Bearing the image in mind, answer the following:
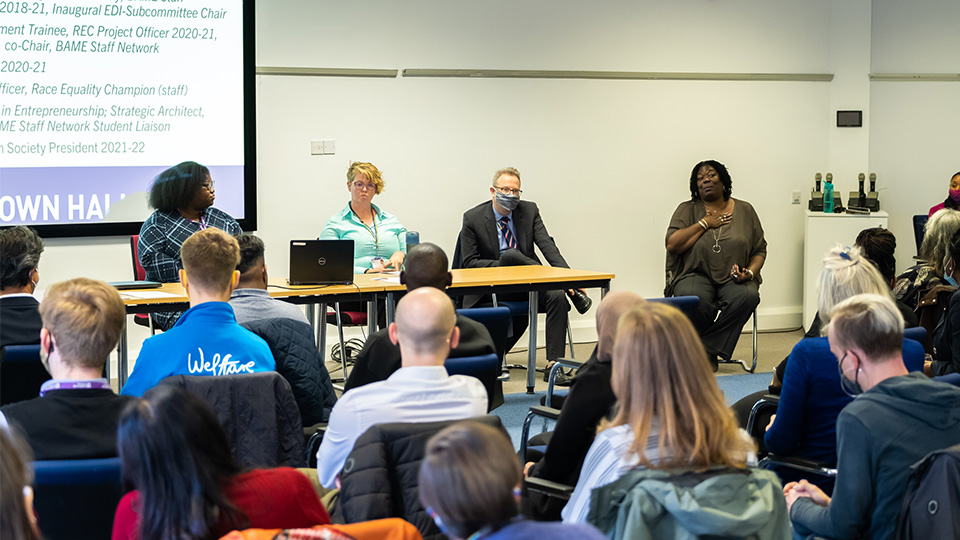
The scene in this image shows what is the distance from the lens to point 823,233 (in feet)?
26.0

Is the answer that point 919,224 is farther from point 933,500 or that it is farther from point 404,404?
point 404,404

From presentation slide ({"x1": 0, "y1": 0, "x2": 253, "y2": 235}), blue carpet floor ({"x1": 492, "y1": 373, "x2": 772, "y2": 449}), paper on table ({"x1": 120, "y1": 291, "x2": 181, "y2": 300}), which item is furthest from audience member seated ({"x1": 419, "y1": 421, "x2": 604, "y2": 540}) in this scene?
presentation slide ({"x1": 0, "y1": 0, "x2": 253, "y2": 235})

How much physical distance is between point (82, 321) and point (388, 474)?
2.79 feet

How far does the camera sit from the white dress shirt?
223 centimetres

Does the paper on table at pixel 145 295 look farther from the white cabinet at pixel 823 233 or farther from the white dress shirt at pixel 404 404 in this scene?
the white cabinet at pixel 823 233

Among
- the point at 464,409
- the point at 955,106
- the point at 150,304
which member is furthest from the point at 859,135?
the point at 464,409

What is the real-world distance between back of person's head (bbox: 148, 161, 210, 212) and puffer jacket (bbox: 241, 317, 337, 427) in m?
2.24

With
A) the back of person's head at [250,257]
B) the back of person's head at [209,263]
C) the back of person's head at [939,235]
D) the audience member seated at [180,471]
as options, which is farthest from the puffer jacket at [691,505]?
the back of person's head at [939,235]

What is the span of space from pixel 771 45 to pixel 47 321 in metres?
7.14

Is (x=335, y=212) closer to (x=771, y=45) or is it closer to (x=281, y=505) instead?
(x=771, y=45)

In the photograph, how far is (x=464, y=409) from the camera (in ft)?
7.40

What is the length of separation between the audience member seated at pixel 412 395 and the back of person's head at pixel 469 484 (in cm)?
86

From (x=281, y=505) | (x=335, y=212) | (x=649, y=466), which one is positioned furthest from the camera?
(x=335, y=212)

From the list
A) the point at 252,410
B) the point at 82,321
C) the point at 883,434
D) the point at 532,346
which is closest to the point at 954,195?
the point at 532,346
